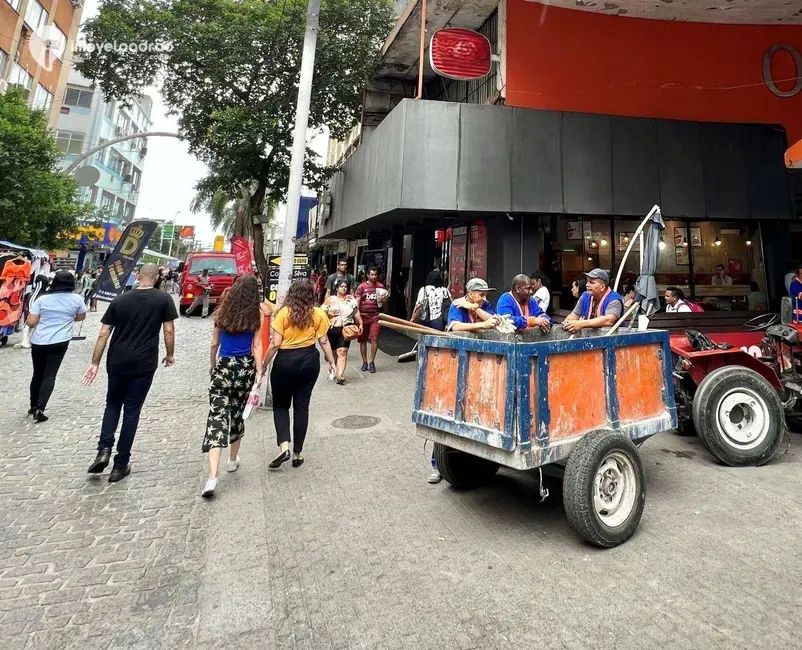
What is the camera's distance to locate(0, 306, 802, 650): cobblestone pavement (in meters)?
2.21

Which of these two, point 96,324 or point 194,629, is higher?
point 96,324

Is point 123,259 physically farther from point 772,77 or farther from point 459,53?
point 772,77

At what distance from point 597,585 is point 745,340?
8.31 metres

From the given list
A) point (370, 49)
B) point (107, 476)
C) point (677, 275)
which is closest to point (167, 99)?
point (370, 49)

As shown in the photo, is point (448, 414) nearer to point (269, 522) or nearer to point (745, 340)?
point (269, 522)

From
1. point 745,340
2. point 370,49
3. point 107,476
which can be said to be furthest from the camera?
point 370,49

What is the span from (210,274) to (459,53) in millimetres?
12102

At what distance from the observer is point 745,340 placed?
8469mm

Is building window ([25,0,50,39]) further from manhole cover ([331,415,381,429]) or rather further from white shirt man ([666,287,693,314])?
white shirt man ([666,287,693,314])

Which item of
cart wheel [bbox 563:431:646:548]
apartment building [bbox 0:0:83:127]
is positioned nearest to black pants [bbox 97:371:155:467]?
cart wheel [bbox 563:431:646:548]

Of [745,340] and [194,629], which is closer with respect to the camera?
[194,629]

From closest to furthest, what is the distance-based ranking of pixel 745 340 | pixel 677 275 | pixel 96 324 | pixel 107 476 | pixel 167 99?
pixel 107 476 < pixel 745 340 < pixel 677 275 < pixel 96 324 < pixel 167 99

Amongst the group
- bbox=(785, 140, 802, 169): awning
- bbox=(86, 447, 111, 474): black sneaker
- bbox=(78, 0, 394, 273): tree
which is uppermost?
bbox=(78, 0, 394, 273): tree

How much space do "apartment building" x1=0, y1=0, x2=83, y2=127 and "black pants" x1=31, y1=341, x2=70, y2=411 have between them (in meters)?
20.7
